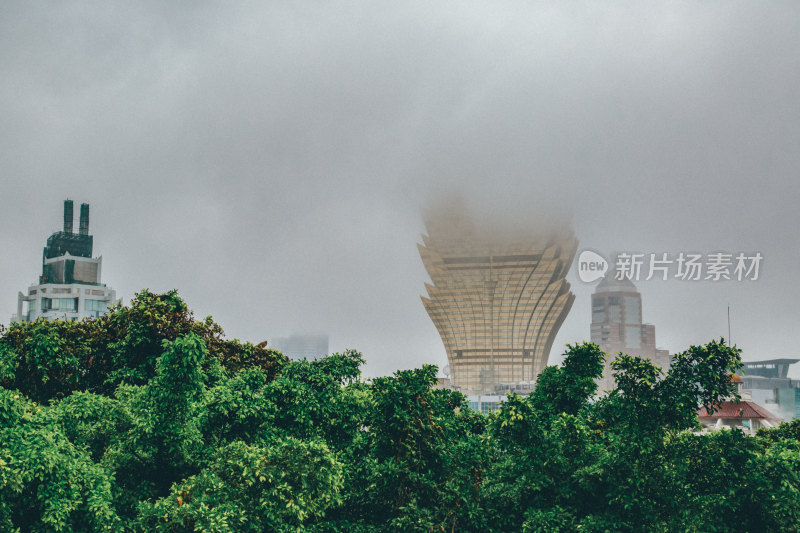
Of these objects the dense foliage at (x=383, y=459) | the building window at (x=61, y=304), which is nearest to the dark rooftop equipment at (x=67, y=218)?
the building window at (x=61, y=304)

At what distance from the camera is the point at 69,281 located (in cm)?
9050

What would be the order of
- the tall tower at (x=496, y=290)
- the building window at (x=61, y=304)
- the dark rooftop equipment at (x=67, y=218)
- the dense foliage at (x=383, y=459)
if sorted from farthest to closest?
1. the tall tower at (x=496, y=290)
2. the dark rooftop equipment at (x=67, y=218)
3. the building window at (x=61, y=304)
4. the dense foliage at (x=383, y=459)

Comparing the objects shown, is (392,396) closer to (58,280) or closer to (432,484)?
(432,484)

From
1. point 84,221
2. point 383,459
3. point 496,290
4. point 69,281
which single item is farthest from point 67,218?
point 496,290

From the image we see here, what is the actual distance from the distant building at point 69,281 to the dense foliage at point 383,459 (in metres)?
79.2

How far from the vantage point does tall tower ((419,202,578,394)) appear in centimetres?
15625

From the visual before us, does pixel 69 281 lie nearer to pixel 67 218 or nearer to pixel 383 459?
pixel 67 218

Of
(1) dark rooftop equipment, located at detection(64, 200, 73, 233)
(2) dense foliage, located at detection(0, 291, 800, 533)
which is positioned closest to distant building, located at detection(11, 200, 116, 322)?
(1) dark rooftop equipment, located at detection(64, 200, 73, 233)

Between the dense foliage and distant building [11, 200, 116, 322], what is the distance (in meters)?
79.2

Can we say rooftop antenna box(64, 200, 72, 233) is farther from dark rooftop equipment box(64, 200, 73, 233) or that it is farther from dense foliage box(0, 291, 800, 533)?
dense foliage box(0, 291, 800, 533)

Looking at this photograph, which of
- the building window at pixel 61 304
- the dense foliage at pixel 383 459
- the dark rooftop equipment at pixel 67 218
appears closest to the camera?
the dense foliage at pixel 383 459

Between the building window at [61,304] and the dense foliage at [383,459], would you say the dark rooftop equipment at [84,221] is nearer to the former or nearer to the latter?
the building window at [61,304]

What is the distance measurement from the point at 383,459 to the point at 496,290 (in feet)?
477

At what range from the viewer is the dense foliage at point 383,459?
13.0m
